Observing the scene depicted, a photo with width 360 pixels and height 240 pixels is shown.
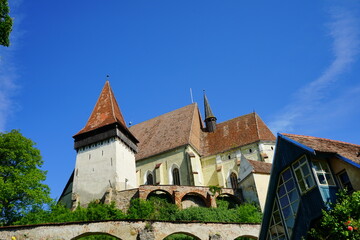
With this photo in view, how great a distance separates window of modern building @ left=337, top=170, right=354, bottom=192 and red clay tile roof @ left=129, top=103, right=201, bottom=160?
23.3 meters

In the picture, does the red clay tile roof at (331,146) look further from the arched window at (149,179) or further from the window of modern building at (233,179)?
the arched window at (149,179)

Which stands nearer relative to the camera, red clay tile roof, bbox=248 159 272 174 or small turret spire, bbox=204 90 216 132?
red clay tile roof, bbox=248 159 272 174

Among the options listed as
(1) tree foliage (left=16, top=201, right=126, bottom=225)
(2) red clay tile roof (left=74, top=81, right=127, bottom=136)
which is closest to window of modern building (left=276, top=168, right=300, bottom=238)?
(1) tree foliage (left=16, top=201, right=126, bottom=225)

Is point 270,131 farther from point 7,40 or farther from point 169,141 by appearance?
point 7,40

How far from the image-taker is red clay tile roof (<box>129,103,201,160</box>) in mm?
36469

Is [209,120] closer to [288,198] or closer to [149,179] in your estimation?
[149,179]

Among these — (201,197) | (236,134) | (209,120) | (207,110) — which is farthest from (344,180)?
(207,110)

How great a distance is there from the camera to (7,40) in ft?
36.1

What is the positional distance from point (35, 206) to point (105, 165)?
24.3 ft

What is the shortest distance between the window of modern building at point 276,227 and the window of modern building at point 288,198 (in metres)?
0.40

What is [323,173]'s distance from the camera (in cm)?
1183

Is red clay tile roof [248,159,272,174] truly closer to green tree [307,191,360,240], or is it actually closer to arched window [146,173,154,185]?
arched window [146,173,154,185]

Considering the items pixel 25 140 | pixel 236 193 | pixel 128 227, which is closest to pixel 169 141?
pixel 236 193

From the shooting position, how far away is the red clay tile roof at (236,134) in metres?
35.0
